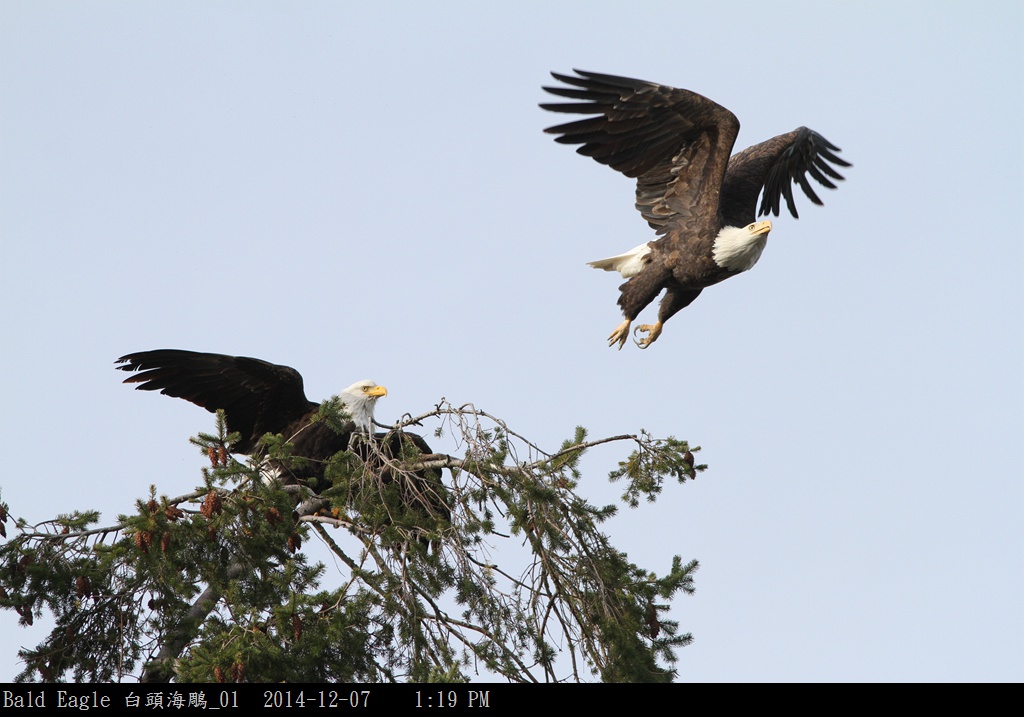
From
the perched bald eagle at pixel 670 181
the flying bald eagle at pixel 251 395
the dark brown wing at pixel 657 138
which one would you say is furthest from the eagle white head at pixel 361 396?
the dark brown wing at pixel 657 138

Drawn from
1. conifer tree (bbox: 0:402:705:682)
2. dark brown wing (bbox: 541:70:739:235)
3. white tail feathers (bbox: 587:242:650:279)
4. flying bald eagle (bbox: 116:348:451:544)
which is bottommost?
conifer tree (bbox: 0:402:705:682)

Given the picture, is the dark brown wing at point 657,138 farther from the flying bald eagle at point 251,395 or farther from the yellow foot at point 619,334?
the flying bald eagle at point 251,395

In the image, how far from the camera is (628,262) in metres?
7.68

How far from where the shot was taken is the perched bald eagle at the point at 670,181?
6.93 meters

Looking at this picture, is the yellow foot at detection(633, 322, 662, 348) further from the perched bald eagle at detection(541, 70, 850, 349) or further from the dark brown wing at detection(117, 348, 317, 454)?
the dark brown wing at detection(117, 348, 317, 454)

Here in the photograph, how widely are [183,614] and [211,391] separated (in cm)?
196

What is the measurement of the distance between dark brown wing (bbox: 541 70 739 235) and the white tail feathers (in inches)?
7.7

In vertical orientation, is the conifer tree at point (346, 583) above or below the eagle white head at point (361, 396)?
below

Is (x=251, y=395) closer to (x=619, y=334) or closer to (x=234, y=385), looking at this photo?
(x=234, y=385)

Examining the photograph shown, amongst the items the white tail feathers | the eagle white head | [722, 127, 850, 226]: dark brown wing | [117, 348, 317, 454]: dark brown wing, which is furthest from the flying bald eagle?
[722, 127, 850, 226]: dark brown wing

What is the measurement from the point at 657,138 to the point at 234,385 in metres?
3.16

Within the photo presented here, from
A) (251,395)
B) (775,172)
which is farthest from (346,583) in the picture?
(775,172)

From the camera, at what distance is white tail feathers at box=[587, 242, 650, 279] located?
24.8 ft
